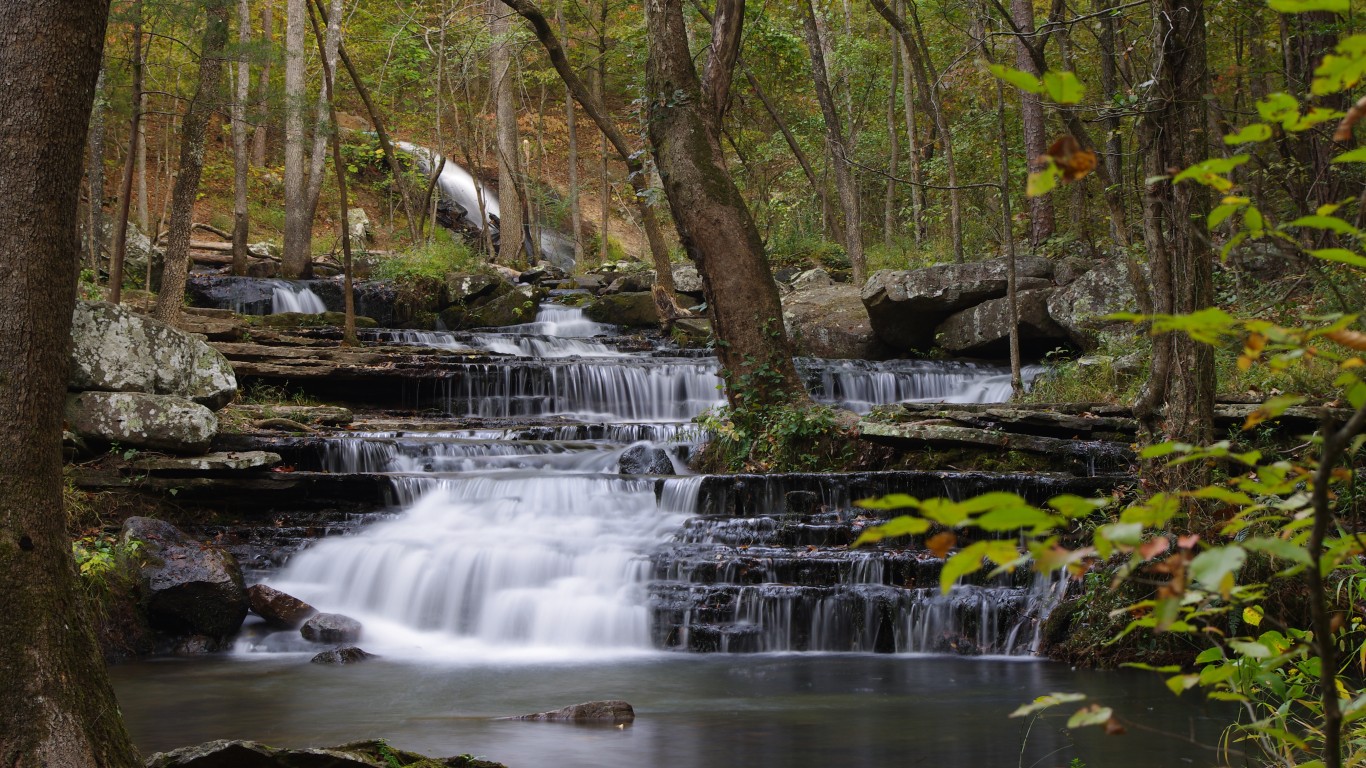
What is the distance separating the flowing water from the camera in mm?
5367

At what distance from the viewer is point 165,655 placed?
778cm

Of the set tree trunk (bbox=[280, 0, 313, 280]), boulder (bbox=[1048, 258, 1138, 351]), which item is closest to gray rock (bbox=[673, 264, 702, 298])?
tree trunk (bbox=[280, 0, 313, 280])

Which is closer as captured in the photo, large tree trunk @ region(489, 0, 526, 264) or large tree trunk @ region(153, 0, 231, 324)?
large tree trunk @ region(153, 0, 231, 324)

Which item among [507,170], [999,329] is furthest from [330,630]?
[507,170]

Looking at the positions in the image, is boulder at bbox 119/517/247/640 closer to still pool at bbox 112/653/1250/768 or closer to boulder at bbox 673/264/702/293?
still pool at bbox 112/653/1250/768

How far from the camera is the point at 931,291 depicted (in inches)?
599

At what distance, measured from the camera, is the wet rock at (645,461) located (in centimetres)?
1095

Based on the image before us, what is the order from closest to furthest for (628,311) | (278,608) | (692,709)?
(692,709) → (278,608) → (628,311)

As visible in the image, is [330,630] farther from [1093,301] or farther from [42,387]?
[1093,301]

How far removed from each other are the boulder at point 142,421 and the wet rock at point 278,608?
83.4 inches

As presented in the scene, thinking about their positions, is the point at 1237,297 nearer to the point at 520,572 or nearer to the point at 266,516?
the point at 520,572

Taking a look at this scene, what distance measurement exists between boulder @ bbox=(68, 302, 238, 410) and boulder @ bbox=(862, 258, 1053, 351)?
923 cm

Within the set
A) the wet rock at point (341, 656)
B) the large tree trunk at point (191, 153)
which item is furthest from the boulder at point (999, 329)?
the large tree trunk at point (191, 153)

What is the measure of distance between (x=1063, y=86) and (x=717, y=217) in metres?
9.69
